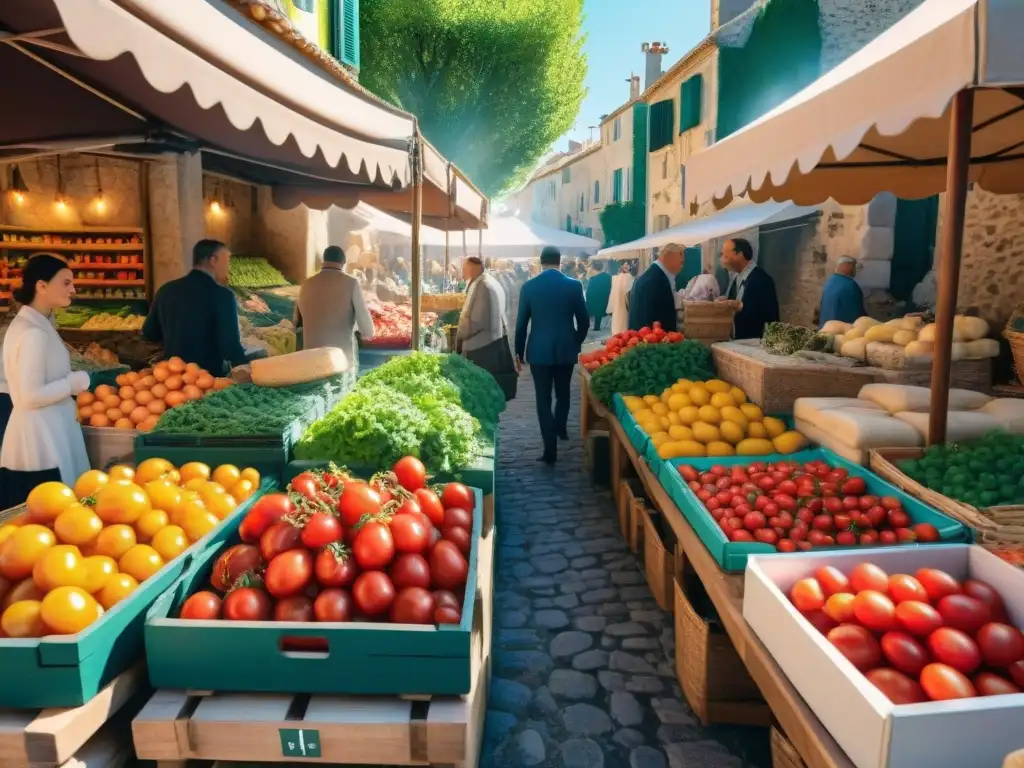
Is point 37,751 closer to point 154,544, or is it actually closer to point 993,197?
point 154,544

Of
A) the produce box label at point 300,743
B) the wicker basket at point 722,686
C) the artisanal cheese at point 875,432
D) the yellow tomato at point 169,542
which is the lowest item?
the wicker basket at point 722,686

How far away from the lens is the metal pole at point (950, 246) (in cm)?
300

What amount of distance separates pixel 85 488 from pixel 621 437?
3.63 metres

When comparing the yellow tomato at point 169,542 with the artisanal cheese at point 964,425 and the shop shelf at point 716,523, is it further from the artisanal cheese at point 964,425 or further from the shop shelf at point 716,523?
the artisanal cheese at point 964,425

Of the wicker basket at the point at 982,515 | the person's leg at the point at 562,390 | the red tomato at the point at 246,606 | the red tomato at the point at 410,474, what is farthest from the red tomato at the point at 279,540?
the person's leg at the point at 562,390

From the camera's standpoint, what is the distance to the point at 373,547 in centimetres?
222

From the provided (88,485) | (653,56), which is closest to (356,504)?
(88,485)

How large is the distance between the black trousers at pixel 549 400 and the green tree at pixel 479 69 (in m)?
14.7

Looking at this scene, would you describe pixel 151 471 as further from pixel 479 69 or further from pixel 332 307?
pixel 479 69

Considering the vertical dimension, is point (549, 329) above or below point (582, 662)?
above

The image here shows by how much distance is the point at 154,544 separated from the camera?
2459mm

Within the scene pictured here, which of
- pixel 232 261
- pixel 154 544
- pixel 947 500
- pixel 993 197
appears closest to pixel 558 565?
pixel 947 500

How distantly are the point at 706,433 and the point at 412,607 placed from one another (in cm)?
273

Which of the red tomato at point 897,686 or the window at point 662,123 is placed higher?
the window at point 662,123
